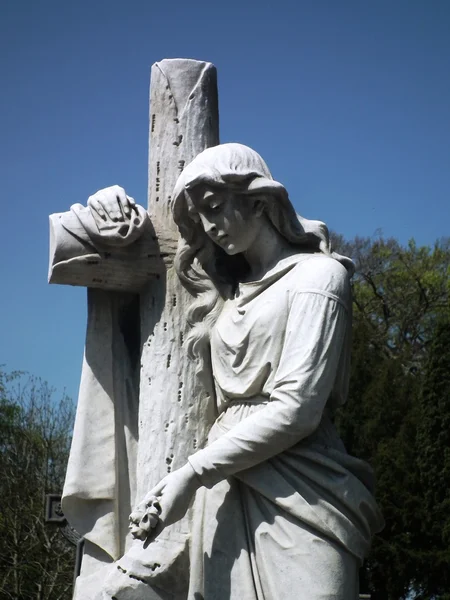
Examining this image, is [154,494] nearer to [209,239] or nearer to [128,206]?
[209,239]

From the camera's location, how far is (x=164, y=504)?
5016 millimetres

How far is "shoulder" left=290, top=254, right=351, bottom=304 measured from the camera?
17.4 feet

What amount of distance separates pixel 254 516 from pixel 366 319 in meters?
22.1

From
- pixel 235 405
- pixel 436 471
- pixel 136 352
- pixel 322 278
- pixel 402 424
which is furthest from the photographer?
pixel 402 424

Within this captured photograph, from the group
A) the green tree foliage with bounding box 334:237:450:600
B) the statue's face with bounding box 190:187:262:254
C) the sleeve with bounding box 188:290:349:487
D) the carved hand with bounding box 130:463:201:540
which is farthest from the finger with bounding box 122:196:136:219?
the green tree foliage with bounding box 334:237:450:600

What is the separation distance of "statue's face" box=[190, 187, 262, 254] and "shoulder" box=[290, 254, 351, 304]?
33 centimetres

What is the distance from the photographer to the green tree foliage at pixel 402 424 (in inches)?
810

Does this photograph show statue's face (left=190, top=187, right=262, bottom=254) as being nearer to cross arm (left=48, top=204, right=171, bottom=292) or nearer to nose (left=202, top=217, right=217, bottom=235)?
nose (left=202, top=217, right=217, bottom=235)

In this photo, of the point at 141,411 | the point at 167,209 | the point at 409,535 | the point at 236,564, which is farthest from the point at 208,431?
the point at 409,535

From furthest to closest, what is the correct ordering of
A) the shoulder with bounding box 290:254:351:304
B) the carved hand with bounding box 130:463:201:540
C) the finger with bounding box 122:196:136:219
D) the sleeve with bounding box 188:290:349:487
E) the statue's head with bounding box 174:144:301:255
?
1. the finger with bounding box 122:196:136:219
2. the statue's head with bounding box 174:144:301:255
3. the shoulder with bounding box 290:254:351:304
4. the sleeve with bounding box 188:290:349:487
5. the carved hand with bounding box 130:463:201:540

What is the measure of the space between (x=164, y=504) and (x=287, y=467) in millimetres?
618

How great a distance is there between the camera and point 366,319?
88.7 ft

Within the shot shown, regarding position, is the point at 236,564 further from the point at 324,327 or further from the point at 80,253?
the point at 80,253

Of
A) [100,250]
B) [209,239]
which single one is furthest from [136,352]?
[209,239]
